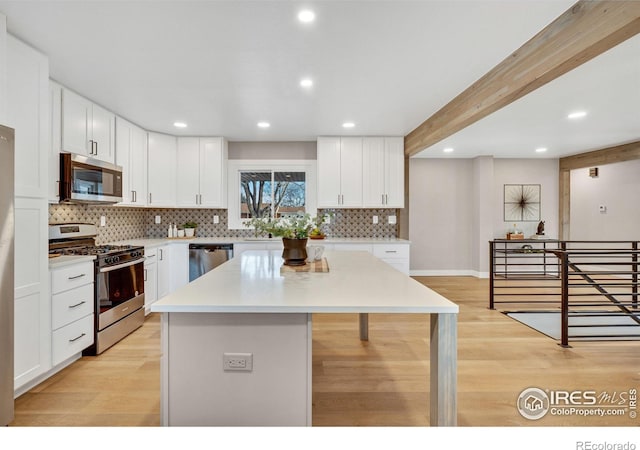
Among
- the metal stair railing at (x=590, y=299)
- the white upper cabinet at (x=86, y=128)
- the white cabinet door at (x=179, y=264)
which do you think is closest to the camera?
the white upper cabinet at (x=86, y=128)

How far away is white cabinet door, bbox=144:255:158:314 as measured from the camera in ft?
13.4

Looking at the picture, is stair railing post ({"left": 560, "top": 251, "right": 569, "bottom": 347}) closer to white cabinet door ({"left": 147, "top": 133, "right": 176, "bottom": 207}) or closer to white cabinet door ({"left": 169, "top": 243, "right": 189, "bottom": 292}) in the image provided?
white cabinet door ({"left": 169, "top": 243, "right": 189, "bottom": 292})

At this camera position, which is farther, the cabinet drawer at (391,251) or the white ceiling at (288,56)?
the cabinet drawer at (391,251)

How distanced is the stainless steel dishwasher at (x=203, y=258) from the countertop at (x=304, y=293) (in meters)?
2.61

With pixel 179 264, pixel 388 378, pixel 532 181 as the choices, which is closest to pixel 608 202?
pixel 532 181

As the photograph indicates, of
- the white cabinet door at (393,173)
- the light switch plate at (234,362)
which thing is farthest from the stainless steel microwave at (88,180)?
the white cabinet door at (393,173)

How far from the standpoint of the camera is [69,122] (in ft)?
10.4

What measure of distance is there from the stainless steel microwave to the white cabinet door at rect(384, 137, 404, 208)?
Result: 11.4 ft

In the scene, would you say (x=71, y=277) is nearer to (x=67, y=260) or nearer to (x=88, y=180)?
(x=67, y=260)

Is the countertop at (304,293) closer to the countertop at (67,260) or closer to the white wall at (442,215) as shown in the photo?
the countertop at (67,260)

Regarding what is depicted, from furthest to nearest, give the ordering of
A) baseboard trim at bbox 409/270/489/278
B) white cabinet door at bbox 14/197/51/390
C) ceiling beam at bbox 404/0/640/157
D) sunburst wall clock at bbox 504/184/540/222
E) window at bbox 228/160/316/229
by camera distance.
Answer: sunburst wall clock at bbox 504/184/540/222 → baseboard trim at bbox 409/270/489/278 → window at bbox 228/160/316/229 → white cabinet door at bbox 14/197/51/390 → ceiling beam at bbox 404/0/640/157

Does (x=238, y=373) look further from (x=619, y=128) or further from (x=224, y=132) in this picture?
(x=619, y=128)

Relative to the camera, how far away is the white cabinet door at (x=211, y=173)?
5184 millimetres

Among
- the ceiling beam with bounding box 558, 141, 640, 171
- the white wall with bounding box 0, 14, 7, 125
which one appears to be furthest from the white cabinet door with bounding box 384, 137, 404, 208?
the white wall with bounding box 0, 14, 7, 125
